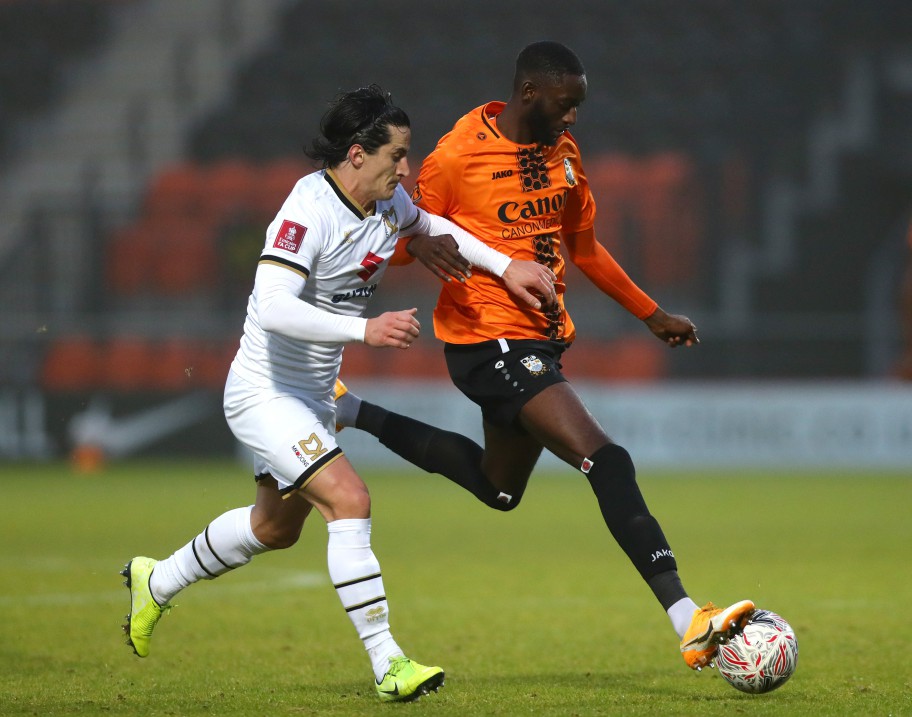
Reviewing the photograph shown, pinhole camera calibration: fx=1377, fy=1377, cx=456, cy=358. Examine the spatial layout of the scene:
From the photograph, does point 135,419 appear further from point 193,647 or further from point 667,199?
point 193,647

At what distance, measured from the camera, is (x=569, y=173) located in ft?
17.6

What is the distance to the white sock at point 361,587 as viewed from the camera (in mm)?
4500

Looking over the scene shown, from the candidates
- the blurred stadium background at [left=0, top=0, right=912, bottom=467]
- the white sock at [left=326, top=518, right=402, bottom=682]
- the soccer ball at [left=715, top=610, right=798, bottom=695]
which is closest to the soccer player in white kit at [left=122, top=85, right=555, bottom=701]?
the white sock at [left=326, top=518, right=402, bottom=682]

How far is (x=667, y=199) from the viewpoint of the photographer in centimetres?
1841

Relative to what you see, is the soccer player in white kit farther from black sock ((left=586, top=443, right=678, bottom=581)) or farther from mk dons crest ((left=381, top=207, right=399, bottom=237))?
black sock ((left=586, top=443, right=678, bottom=581))

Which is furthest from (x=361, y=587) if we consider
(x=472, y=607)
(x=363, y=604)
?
(x=472, y=607)

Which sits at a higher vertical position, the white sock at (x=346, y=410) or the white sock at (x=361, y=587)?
the white sock at (x=346, y=410)

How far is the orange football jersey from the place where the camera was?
17.2 ft

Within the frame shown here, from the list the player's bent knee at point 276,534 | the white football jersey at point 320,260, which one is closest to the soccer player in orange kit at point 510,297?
the white football jersey at point 320,260

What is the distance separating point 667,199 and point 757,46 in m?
4.92

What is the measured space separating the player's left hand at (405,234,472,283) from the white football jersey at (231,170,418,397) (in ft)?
0.37

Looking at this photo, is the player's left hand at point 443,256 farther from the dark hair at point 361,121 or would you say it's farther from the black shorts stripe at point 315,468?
the black shorts stripe at point 315,468

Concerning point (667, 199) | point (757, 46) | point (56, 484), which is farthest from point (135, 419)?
point (757, 46)

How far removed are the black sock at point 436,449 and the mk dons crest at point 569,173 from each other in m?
1.08
